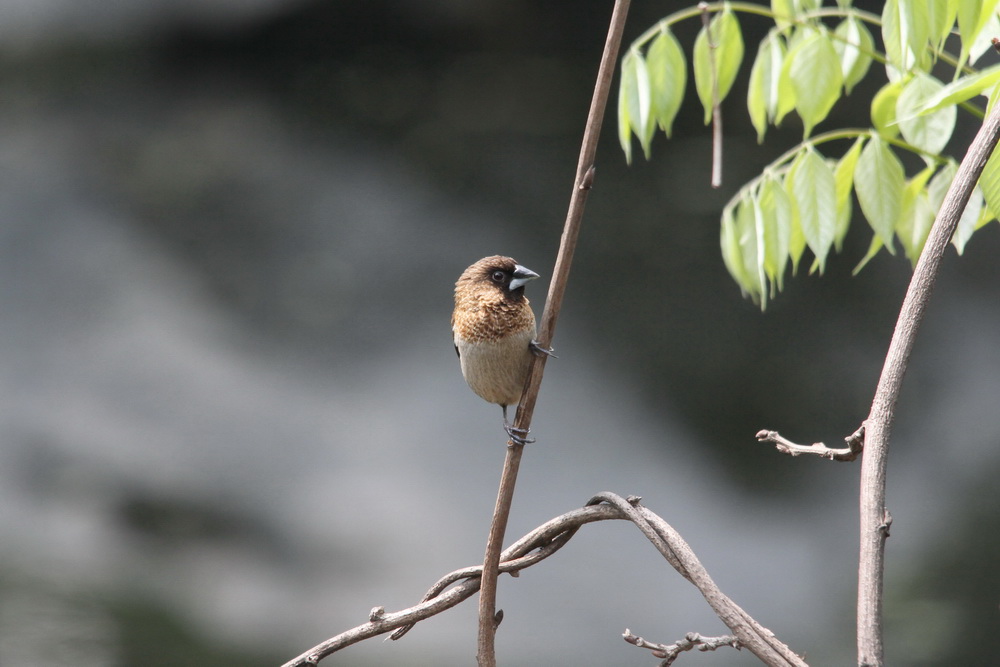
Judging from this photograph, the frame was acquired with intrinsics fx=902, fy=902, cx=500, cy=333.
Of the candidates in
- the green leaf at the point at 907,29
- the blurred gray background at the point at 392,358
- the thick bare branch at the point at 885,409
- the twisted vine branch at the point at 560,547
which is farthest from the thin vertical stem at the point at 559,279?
the blurred gray background at the point at 392,358

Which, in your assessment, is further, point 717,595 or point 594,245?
point 594,245

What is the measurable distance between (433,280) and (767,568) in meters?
2.54

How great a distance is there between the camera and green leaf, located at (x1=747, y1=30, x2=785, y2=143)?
1.77 meters

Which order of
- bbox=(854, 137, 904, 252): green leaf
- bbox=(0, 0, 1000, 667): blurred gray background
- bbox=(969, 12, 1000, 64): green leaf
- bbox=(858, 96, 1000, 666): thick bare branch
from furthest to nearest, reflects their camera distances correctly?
bbox=(0, 0, 1000, 667): blurred gray background < bbox=(854, 137, 904, 252): green leaf < bbox=(969, 12, 1000, 64): green leaf < bbox=(858, 96, 1000, 666): thick bare branch

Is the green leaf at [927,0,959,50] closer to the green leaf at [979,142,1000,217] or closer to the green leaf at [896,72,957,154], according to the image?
the green leaf at [896,72,957,154]

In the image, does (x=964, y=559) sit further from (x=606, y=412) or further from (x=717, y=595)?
(x=717, y=595)

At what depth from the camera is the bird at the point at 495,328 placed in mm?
1858

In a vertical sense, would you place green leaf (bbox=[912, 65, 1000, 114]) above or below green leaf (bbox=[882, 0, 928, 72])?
below

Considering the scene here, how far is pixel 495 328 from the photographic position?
→ 1.88 metres

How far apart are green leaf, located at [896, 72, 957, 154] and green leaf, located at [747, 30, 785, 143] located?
0.78 ft

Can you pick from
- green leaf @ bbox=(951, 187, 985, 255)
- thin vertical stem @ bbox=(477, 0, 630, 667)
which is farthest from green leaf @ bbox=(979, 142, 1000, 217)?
thin vertical stem @ bbox=(477, 0, 630, 667)

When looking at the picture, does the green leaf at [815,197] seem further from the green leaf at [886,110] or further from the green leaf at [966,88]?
the green leaf at [966,88]

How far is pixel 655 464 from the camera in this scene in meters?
4.97

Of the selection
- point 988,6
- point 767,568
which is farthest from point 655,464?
point 988,6
